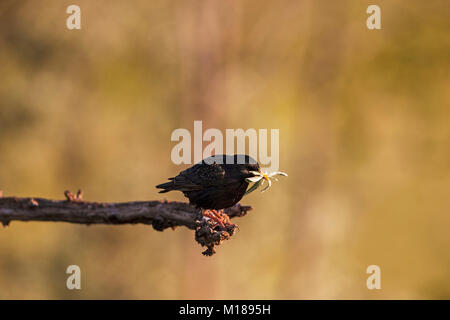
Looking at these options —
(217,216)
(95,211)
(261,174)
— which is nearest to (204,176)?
(217,216)

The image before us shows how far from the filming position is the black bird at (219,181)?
5.66m

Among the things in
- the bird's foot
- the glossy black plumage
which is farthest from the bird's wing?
the bird's foot

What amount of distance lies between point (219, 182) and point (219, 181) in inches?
0.5

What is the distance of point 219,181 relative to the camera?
569cm

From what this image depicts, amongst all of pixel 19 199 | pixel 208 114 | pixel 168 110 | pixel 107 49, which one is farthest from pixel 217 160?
pixel 107 49

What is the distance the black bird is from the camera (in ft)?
18.6

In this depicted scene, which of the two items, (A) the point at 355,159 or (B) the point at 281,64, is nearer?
(B) the point at 281,64

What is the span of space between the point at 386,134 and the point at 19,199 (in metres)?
12.5

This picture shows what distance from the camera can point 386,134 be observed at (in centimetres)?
1535

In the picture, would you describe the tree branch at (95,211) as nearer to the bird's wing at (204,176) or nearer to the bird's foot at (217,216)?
the bird's foot at (217,216)

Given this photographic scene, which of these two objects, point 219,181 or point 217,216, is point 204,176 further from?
point 217,216

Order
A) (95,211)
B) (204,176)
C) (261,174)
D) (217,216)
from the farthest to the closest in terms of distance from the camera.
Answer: (95,211)
(217,216)
(204,176)
(261,174)

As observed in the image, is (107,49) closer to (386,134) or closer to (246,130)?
(246,130)

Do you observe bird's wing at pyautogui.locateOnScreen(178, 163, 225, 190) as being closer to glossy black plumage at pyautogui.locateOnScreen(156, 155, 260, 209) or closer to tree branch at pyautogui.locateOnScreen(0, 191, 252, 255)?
glossy black plumage at pyautogui.locateOnScreen(156, 155, 260, 209)
